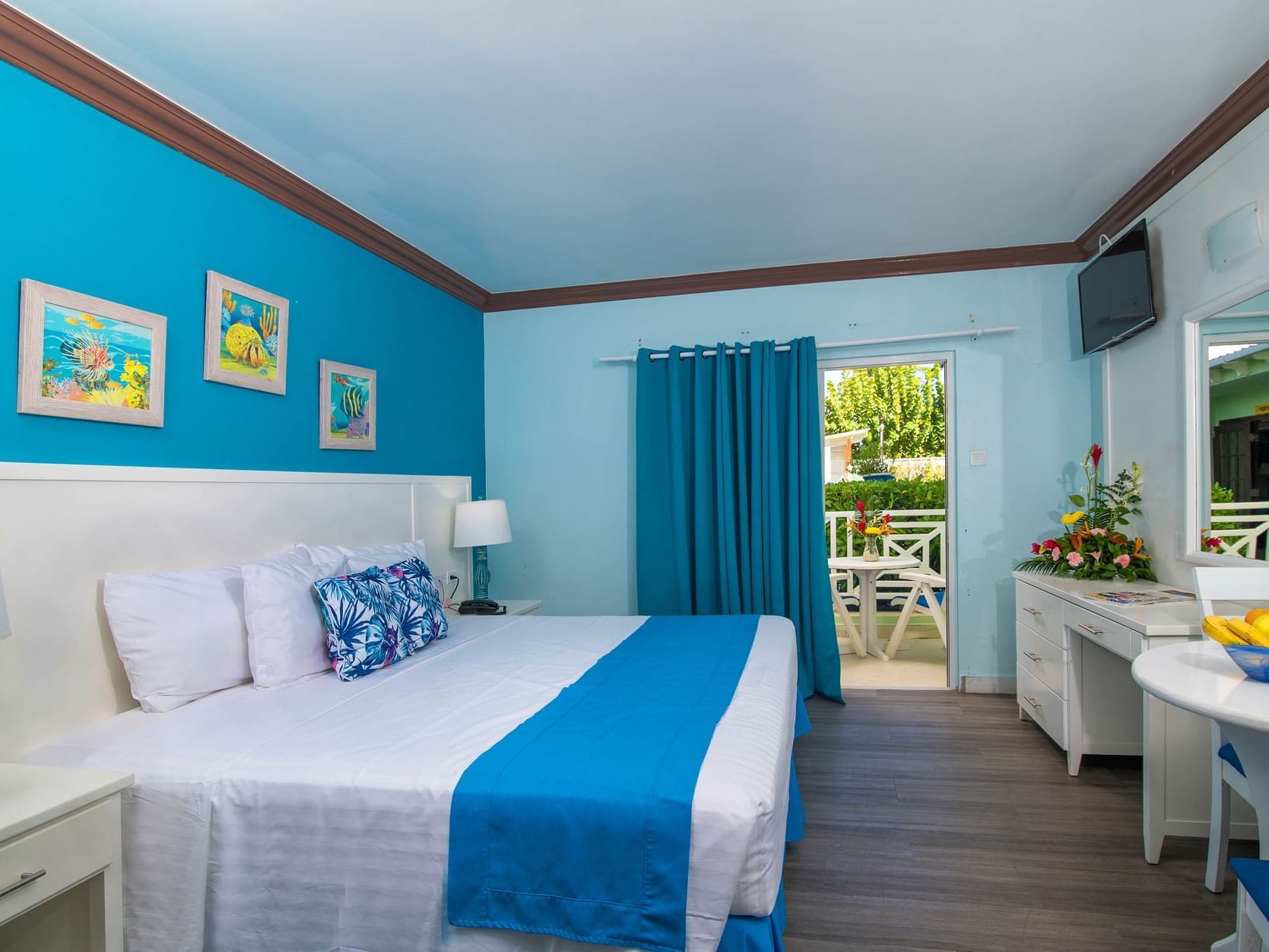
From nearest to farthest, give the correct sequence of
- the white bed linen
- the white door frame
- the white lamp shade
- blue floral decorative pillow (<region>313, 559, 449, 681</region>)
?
the white bed linen → blue floral decorative pillow (<region>313, 559, 449, 681</region>) → the white lamp shade → the white door frame

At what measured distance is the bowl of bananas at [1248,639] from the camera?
5.27 ft

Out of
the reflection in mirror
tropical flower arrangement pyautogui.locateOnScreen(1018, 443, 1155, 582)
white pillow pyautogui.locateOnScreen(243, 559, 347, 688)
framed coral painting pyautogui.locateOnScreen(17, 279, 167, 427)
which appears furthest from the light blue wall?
framed coral painting pyautogui.locateOnScreen(17, 279, 167, 427)

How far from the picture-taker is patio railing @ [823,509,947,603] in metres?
6.21

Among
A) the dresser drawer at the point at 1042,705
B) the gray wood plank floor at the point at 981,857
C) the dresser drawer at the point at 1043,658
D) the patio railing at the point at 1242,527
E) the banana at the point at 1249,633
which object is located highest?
the patio railing at the point at 1242,527

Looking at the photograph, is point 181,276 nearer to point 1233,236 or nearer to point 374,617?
point 374,617

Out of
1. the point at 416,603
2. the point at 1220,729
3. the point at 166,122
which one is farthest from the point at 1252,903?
the point at 166,122

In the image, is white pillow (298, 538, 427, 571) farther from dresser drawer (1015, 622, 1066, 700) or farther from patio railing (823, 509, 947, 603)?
patio railing (823, 509, 947, 603)

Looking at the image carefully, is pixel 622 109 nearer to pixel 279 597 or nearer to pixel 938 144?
pixel 938 144

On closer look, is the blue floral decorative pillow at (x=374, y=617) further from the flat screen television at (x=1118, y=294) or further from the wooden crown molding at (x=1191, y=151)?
the wooden crown molding at (x=1191, y=151)

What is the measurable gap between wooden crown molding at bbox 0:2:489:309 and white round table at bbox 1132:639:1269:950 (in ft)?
10.6

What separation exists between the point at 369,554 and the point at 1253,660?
284 cm

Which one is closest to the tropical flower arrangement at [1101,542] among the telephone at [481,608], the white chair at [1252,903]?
the white chair at [1252,903]

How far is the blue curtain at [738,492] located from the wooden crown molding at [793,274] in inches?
16.5

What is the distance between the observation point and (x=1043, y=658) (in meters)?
3.35
